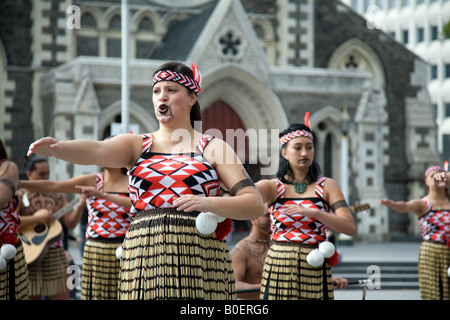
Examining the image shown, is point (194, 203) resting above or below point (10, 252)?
above

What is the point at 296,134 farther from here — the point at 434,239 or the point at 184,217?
the point at 434,239

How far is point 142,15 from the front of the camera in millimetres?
23203

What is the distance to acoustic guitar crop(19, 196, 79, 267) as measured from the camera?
24.9 feet

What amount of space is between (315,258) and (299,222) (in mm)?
322

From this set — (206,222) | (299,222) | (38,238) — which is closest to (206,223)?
(206,222)

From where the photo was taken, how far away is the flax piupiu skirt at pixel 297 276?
5246 millimetres

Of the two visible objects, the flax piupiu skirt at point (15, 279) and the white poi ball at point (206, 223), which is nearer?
the white poi ball at point (206, 223)

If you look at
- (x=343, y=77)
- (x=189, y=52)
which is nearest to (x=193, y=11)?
(x=189, y=52)

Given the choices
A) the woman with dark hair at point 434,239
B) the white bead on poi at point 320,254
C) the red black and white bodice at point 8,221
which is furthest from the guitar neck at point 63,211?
the white bead on poi at point 320,254

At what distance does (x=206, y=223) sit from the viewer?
3193mm

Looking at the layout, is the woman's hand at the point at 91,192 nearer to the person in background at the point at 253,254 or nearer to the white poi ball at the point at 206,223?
the person in background at the point at 253,254

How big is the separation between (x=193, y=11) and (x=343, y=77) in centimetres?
568

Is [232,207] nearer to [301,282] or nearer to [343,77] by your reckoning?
[301,282]

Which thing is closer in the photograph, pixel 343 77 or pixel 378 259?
pixel 378 259
